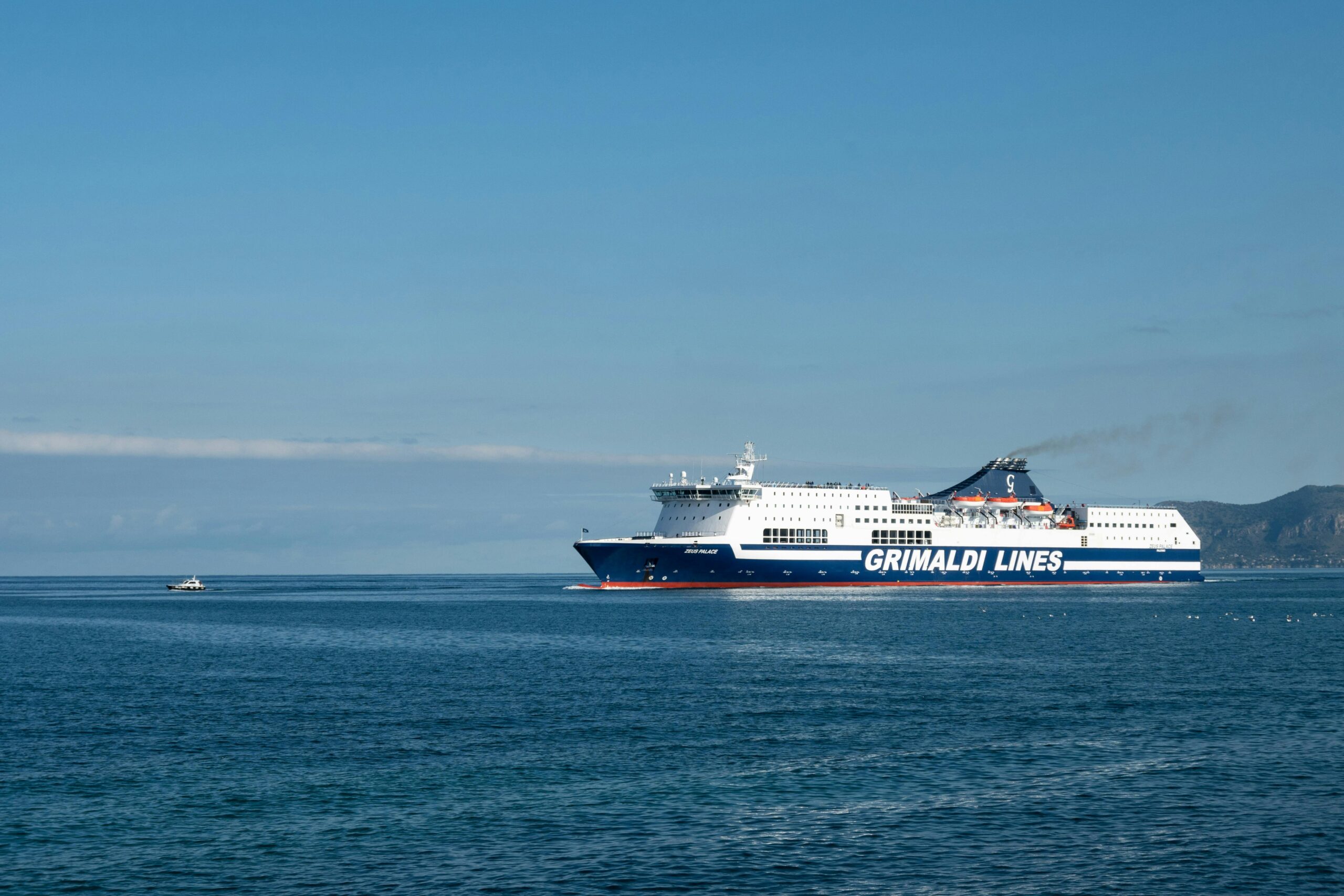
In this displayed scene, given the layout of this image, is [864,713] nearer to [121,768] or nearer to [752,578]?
[121,768]

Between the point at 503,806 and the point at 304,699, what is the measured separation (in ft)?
65.1

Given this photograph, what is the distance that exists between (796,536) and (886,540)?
11287mm

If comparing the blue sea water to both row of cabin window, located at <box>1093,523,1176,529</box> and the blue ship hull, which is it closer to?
the blue ship hull

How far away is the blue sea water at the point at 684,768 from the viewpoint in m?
21.1

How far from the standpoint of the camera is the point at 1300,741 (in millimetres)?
32438

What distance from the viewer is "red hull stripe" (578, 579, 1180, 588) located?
112m

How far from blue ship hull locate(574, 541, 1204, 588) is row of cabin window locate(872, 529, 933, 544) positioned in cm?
77

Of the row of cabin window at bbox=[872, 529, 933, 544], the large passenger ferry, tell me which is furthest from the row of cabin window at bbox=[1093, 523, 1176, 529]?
the row of cabin window at bbox=[872, 529, 933, 544]

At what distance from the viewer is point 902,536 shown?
11969cm

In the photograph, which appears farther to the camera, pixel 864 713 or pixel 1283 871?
pixel 864 713

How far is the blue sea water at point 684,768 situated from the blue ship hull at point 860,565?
45444mm

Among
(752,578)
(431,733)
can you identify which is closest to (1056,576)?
(752,578)

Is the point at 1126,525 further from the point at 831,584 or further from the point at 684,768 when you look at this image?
the point at 684,768

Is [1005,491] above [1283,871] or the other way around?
above
